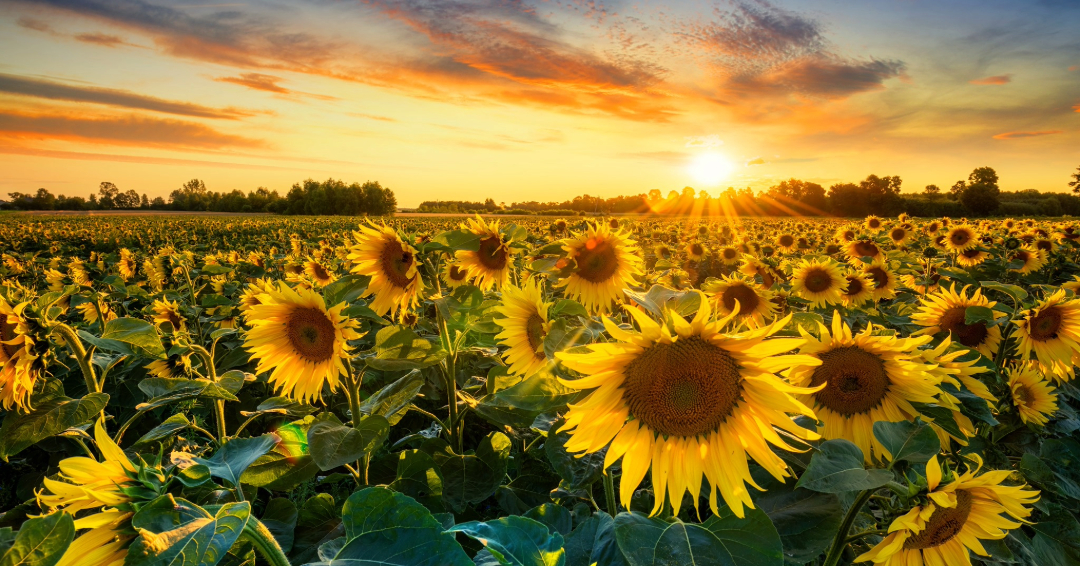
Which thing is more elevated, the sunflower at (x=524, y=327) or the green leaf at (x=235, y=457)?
the sunflower at (x=524, y=327)

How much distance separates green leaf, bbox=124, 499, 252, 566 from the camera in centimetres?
80

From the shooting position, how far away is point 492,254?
106 inches

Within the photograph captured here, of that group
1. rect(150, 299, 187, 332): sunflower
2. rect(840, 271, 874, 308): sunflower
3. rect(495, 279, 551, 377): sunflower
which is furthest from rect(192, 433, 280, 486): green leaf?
rect(840, 271, 874, 308): sunflower

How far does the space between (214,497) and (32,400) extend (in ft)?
4.22

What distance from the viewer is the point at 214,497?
1.32 meters

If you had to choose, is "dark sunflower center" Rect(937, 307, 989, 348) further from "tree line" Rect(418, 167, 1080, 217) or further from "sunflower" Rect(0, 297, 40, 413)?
"tree line" Rect(418, 167, 1080, 217)

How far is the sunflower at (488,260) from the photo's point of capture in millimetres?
2645

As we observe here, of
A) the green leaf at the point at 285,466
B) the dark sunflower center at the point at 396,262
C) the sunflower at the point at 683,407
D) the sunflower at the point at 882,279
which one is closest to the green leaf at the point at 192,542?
the sunflower at the point at 683,407

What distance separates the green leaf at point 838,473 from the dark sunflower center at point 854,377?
45 centimetres

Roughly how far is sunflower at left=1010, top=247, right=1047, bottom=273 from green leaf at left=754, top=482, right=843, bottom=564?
933 centimetres

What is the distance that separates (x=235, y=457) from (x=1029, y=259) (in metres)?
11.0

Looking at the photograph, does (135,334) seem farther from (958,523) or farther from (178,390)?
(958,523)

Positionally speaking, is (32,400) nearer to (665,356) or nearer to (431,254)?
(431,254)

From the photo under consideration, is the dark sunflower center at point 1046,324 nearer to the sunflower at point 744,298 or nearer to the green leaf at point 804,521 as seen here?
the sunflower at point 744,298
